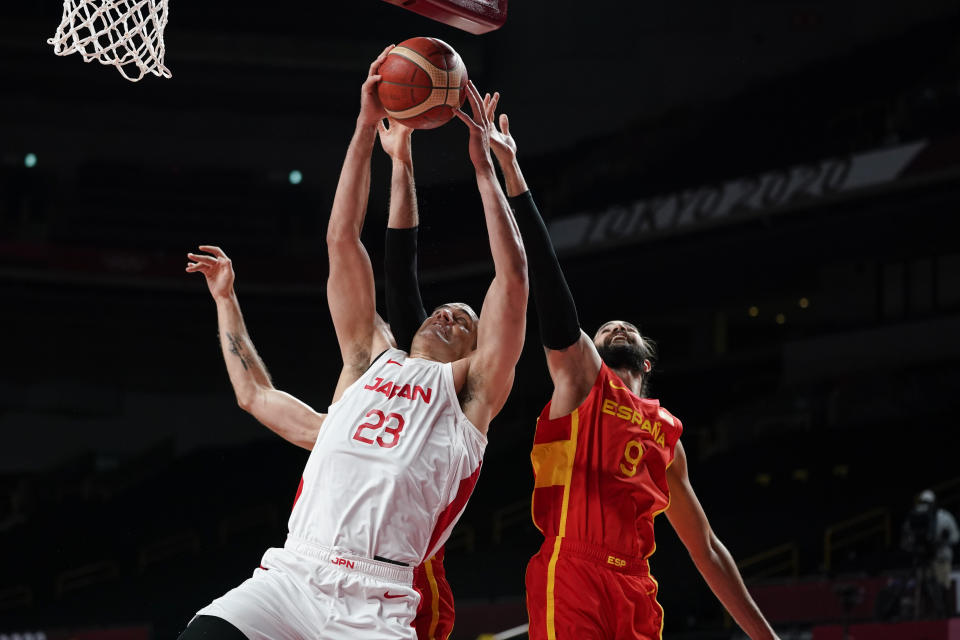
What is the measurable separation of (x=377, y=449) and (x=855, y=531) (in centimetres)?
1240

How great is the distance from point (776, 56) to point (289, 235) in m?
9.59

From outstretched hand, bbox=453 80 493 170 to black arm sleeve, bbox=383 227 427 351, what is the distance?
2.26ft

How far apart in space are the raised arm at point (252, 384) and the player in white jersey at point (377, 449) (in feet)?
1.32

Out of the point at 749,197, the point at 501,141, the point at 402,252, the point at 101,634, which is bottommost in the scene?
the point at 101,634

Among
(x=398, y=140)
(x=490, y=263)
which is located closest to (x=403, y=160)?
(x=398, y=140)

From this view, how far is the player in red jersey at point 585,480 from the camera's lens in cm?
367

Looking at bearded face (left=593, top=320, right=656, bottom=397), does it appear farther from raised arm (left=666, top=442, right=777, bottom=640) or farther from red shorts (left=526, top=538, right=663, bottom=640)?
red shorts (left=526, top=538, right=663, bottom=640)

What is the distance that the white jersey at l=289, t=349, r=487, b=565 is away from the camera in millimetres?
3416

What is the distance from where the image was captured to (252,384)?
4328 mm

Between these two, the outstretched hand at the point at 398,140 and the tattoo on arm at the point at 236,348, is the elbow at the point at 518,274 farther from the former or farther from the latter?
the tattoo on arm at the point at 236,348

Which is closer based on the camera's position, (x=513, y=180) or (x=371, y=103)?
(x=513, y=180)

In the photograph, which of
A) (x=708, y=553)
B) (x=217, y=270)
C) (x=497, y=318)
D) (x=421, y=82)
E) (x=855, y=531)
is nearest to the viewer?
(x=497, y=318)

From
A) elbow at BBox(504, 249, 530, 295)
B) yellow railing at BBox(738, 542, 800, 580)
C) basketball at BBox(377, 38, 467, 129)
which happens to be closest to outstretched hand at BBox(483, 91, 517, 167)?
basketball at BBox(377, 38, 467, 129)

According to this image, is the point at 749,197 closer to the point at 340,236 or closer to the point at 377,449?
the point at 340,236
